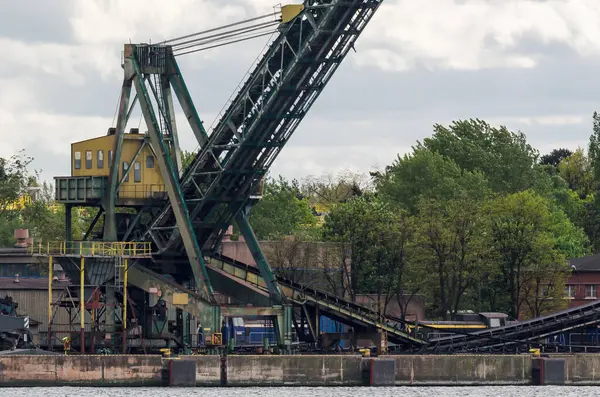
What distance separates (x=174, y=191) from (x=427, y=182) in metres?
59.0

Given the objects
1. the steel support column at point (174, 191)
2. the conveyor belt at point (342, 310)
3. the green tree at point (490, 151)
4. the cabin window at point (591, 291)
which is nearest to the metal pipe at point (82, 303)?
the steel support column at point (174, 191)

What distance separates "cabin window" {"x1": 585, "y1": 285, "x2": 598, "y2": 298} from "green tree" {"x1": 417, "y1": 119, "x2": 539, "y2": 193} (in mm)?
33069

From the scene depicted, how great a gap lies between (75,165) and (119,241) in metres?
4.57

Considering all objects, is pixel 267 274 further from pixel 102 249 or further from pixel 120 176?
pixel 120 176

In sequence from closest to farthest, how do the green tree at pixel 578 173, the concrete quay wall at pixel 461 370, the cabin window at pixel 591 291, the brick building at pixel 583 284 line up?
the concrete quay wall at pixel 461 370, the brick building at pixel 583 284, the cabin window at pixel 591 291, the green tree at pixel 578 173

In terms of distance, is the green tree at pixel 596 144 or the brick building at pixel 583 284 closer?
the brick building at pixel 583 284

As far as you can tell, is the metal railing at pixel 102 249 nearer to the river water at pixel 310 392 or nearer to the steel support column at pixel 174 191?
the steel support column at pixel 174 191

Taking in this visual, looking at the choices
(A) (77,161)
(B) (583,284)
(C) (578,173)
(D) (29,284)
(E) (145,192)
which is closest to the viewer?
(E) (145,192)

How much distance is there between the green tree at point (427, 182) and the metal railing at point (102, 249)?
50.6m

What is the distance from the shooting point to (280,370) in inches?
3068

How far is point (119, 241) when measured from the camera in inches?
3258

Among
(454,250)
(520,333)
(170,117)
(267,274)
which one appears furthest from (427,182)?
(170,117)

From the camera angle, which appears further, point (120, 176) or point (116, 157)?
point (120, 176)

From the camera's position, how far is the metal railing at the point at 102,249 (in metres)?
81.1
